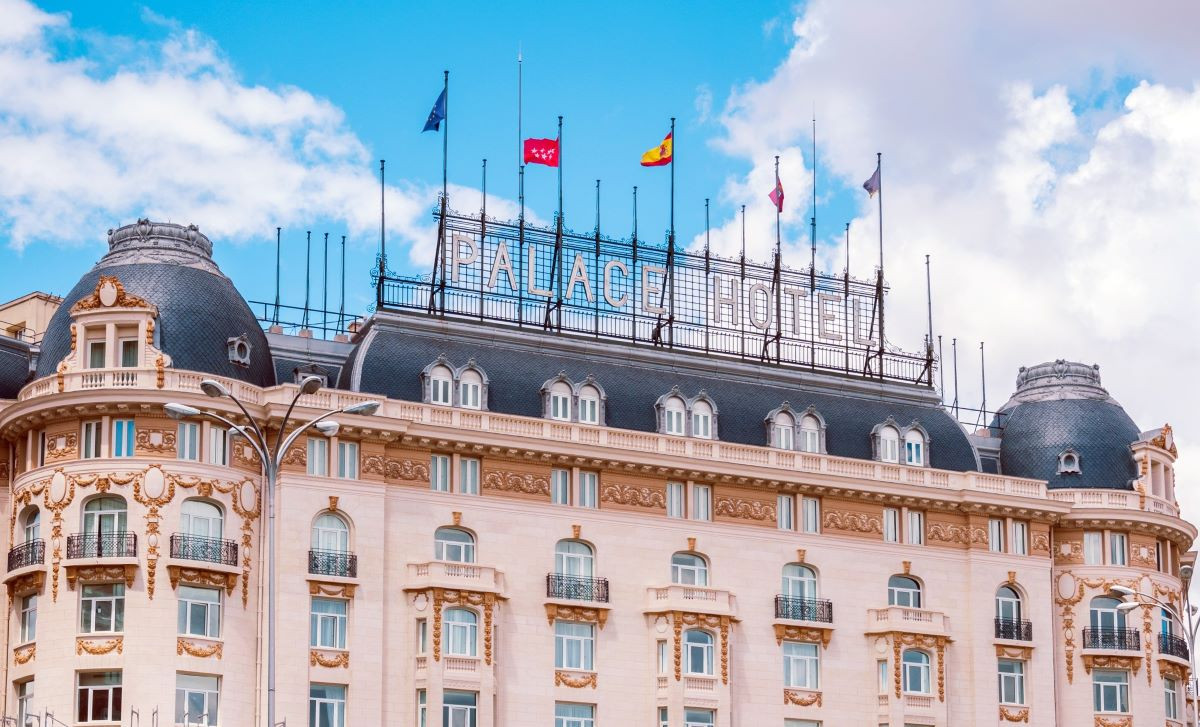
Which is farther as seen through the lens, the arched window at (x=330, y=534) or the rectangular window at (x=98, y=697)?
the arched window at (x=330, y=534)

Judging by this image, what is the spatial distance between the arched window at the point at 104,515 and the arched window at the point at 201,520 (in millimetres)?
2183

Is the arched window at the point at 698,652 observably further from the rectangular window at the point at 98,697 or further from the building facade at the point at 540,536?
the rectangular window at the point at 98,697

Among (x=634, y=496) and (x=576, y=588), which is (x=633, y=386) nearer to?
(x=634, y=496)

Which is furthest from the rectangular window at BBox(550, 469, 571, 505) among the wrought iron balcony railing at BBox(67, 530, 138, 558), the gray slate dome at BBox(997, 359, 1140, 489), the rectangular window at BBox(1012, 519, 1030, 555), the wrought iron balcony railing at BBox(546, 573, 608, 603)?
the gray slate dome at BBox(997, 359, 1140, 489)

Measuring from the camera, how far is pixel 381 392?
8869 centimetres

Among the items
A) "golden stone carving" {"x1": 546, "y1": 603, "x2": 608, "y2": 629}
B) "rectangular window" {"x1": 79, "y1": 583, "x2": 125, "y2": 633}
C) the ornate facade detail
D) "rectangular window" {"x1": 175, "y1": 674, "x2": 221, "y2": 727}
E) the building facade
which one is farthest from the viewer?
the ornate facade detail

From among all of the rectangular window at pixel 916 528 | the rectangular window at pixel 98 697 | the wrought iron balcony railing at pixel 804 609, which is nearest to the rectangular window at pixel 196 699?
the rectangular window at pixel 98 697

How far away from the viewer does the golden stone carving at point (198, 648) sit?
81.1 m

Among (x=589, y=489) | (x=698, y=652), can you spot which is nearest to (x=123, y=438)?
(x=589, y=489)

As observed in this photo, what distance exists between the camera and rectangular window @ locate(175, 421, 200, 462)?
273 ft

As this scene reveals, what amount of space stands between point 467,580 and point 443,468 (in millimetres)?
4723

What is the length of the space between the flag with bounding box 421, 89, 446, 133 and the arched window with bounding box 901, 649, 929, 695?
29236mm

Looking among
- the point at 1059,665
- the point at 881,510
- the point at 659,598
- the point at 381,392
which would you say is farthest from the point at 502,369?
the point at 1059,665

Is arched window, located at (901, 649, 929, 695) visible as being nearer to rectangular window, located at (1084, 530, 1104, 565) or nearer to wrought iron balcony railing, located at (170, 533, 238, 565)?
rectangular window, located at (1084, 530, 1104, 565)
